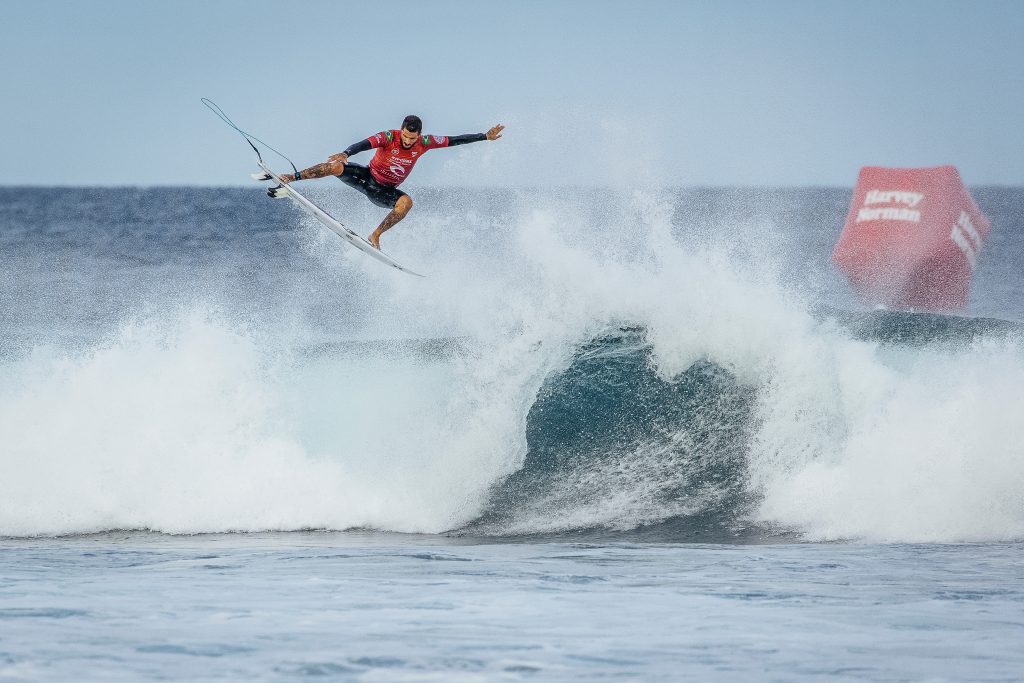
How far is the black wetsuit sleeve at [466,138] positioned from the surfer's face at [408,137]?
13.5 inches

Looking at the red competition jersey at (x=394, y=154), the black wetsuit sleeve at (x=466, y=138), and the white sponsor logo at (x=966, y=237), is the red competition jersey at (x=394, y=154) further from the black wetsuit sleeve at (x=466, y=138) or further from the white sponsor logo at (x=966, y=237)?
the white sponsor logo at (x=966, y=237)

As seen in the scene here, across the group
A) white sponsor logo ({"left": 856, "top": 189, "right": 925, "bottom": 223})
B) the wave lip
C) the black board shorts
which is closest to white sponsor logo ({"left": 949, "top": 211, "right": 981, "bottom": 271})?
white sponsor logo ({"left": 856, "top": 189, "right": 925, "bottom": 223})

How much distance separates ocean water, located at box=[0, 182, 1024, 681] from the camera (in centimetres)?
563

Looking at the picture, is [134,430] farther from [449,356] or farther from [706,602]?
[706,602]

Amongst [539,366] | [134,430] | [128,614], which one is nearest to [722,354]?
[539,366]

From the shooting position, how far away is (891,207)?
20438 mm

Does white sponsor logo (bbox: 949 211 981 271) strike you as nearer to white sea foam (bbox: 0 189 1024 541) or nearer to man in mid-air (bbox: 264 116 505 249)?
white sea foam (bbox: 0 189 1024 541)

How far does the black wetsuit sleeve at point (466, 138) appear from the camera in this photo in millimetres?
10758

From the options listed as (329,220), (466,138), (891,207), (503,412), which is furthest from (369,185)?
(891,207)

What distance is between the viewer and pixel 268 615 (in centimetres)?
605

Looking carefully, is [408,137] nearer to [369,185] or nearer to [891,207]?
[369,185]

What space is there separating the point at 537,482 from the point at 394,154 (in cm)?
340

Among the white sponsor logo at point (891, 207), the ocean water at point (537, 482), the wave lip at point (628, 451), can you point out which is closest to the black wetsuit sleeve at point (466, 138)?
the ocean water at point (537, 482)

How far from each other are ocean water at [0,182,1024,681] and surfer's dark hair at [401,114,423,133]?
1839mm
